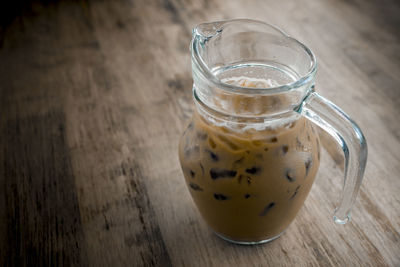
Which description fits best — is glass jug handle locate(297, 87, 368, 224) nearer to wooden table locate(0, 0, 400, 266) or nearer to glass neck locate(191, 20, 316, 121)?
glass neck locate(191, 20, 316, 121)

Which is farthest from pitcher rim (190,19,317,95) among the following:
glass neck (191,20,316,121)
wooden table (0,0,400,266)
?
wooden table (0,0,400,266)

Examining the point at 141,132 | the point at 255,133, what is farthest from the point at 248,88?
the point at 141,132

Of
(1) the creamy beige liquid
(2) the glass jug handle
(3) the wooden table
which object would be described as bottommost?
(3) the wooden table

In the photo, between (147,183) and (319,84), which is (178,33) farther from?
(147,183)

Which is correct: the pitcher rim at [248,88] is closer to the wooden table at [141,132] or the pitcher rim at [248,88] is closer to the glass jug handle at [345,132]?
the glass jug handle at [345,132]

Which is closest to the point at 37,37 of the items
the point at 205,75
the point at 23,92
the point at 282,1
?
the point at 23,92

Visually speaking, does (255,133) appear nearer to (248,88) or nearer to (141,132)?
(248,88)

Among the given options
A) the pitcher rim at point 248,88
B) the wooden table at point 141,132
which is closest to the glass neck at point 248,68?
the pitcher rim at point 248,88

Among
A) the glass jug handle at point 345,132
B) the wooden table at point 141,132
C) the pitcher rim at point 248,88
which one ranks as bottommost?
the wooden table at point 141,132
